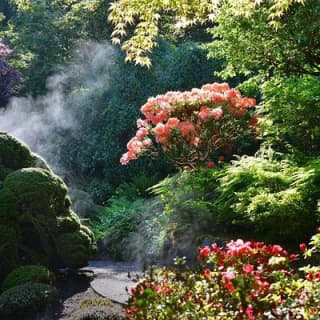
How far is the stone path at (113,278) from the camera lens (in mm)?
7453

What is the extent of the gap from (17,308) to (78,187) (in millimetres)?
9120

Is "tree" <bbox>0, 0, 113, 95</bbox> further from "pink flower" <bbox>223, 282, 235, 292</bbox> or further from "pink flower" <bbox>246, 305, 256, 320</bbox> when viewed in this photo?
"pink flower" <bbox>246, 305, 256, 320</bbox>

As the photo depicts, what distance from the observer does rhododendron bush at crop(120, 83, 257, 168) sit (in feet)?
30.9

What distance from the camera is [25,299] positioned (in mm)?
7082

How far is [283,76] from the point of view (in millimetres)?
8578

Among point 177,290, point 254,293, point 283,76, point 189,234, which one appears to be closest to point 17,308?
point 189,234

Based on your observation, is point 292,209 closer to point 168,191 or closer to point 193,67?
point 168,191

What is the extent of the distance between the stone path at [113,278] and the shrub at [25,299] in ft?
2.54

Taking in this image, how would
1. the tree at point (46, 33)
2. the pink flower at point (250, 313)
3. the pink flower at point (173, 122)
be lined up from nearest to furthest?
the pink flower at point (250, 313)
the pink flower at point (173, 122)
the tree at point (46, 33)

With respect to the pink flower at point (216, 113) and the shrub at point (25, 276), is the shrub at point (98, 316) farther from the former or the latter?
the pink flower at point (216, 113)

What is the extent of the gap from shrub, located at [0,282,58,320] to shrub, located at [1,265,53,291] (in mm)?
322

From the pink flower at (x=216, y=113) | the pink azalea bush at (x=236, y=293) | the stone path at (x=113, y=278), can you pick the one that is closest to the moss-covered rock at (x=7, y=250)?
the stone path at (x=113, y=278)

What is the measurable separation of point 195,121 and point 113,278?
327 centimetres

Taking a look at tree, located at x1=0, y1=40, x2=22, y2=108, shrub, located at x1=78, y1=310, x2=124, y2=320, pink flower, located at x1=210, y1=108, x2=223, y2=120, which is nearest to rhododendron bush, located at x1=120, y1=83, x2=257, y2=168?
pink flower, located at x1=210, y1=108, x2=223, y2=120
